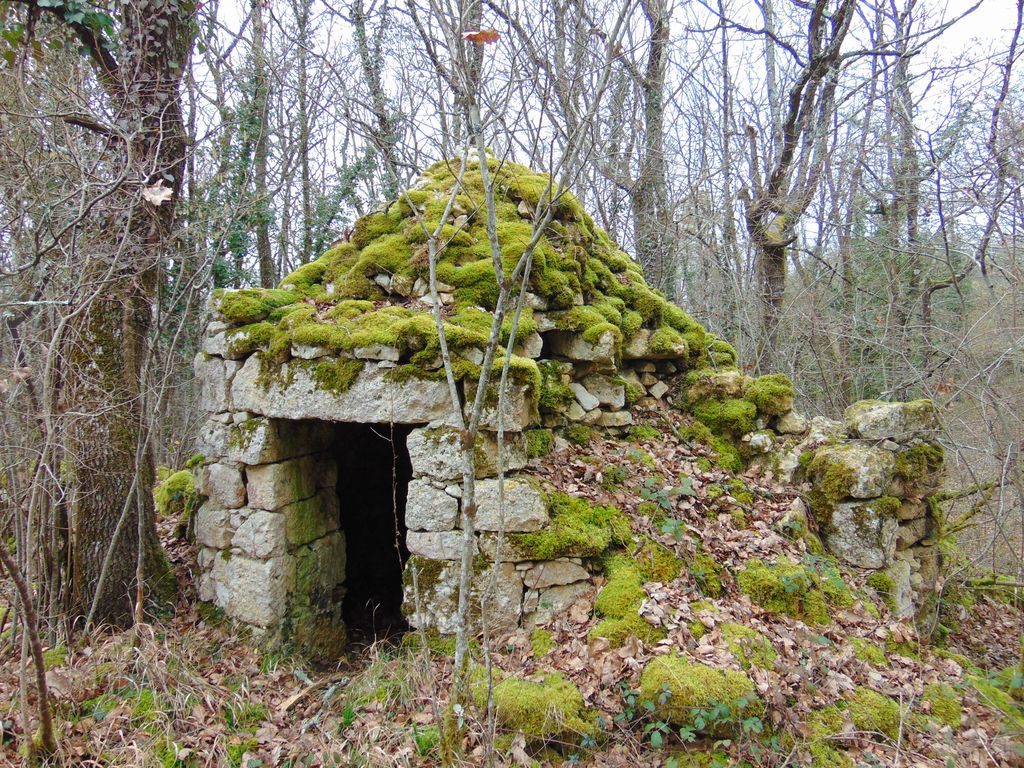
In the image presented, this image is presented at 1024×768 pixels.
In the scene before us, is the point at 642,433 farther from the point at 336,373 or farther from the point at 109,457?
the point at 109,457

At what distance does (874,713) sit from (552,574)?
1873 millimetres

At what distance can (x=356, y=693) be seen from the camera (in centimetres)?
366

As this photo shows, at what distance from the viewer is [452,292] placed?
4676mm

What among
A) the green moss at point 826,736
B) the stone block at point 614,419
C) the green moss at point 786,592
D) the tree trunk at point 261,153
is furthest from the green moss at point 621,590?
the tree trunk at point 261,153

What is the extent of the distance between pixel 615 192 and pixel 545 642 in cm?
848

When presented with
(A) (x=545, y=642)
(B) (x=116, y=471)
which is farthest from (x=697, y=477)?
(B) (x=116, y=471)

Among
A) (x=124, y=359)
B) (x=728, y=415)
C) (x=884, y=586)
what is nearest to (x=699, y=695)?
(x=884, y=586)

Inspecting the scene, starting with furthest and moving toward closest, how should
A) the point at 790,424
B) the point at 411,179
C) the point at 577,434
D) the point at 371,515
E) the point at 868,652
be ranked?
the point at 411,179 < the point at 371,515 < the point at 790,424 < the point at 577,434 < the point at 868,652

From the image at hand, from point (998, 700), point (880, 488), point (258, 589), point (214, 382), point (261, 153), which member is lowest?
point (998, 700)

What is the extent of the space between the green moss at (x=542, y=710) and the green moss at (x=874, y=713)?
1.38 m

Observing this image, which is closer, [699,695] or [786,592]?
[699,695]

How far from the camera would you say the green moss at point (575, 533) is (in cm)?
385

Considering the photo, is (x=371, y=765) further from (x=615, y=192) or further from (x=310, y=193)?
(x=310, y=193)

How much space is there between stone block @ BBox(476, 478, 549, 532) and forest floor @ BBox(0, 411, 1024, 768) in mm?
395
